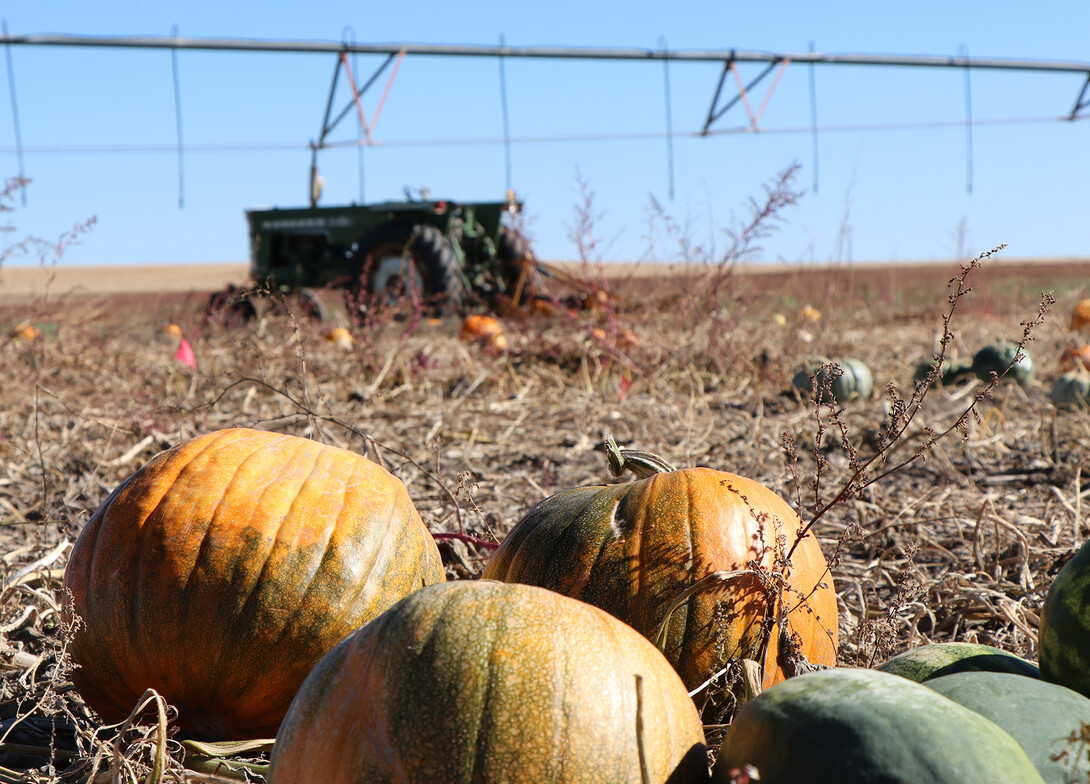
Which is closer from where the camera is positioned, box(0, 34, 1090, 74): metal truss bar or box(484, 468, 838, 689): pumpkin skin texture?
box(484, 468, 838, 689): pumpkin skin texture

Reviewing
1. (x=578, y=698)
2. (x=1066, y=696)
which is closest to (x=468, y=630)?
(x=578, y=698)

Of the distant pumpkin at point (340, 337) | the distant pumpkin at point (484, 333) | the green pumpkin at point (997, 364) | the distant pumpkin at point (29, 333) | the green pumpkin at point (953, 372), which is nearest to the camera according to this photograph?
the green pumpkin at point (997, 364)

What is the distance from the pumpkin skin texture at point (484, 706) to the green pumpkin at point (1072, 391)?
5.27 meters

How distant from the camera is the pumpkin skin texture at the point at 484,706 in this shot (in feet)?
4.08

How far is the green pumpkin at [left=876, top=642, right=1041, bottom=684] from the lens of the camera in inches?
67.4

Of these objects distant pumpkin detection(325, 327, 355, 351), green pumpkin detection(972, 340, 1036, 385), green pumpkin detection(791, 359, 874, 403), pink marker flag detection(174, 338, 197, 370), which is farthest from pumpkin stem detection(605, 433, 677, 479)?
distant pumpkin detection(325, 327, 355, 351)

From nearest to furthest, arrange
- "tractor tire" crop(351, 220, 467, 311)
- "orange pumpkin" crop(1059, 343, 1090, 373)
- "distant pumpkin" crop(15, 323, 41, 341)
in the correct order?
"orange pumpkin" crop(1059, 343, 1090, 373) → "distant pumpkin" crop(15, 323, 41, 341) → "tractor tire" crop(351, 220, 467, 311)

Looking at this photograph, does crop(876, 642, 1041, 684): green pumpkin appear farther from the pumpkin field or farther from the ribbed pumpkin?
the ribbed pumpkin

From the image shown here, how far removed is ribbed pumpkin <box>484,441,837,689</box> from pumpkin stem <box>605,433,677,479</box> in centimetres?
17

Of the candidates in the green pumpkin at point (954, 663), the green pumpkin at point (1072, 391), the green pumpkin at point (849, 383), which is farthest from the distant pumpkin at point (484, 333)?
the green pumpkin at point (954, 663)

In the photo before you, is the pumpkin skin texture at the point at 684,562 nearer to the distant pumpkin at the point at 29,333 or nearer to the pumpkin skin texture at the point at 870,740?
the pumpkin skin texture at the point at 870,740

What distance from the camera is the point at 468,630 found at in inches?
52.4

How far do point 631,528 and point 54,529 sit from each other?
2843 mm

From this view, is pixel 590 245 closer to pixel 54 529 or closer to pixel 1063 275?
pixel 54 529
